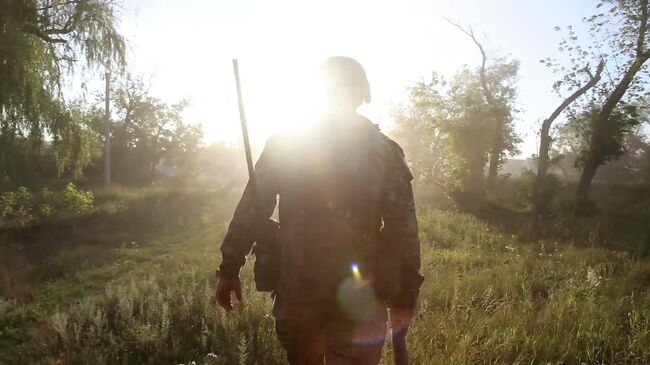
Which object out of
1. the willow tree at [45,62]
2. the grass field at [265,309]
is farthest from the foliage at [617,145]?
the willow tree at [45,62]

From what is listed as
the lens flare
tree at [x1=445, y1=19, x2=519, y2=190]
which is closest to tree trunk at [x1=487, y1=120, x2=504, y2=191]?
tree at [x1=445, y1=19, x2=519, y2=190]

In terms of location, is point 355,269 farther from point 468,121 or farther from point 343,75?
point 468,121

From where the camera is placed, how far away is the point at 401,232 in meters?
2.21

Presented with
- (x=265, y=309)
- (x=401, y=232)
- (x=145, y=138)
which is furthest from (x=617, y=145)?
(x=145, y=138)

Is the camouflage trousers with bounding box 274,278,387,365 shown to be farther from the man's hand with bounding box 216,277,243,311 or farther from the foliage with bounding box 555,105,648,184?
the foliage with bounding box 555,105,648,184

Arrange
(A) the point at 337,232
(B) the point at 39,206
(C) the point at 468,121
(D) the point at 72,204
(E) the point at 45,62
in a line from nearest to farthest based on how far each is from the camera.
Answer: (A) the point at 337,232 → (E) the point at 45,62 → (B) the point at 39,206 → (D) the point at 72,204 → (C) the point at 468,121

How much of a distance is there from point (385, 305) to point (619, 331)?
310 cm

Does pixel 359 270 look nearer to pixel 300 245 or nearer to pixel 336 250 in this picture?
pixel 336 250

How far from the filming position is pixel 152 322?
4.80 metres

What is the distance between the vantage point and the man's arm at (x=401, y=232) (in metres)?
2.17

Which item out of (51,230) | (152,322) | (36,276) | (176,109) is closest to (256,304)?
(152,322)

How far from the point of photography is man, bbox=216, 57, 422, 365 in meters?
2.11

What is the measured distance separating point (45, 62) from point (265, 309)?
9.91 metres

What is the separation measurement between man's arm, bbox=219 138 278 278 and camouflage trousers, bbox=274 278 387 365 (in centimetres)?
30
